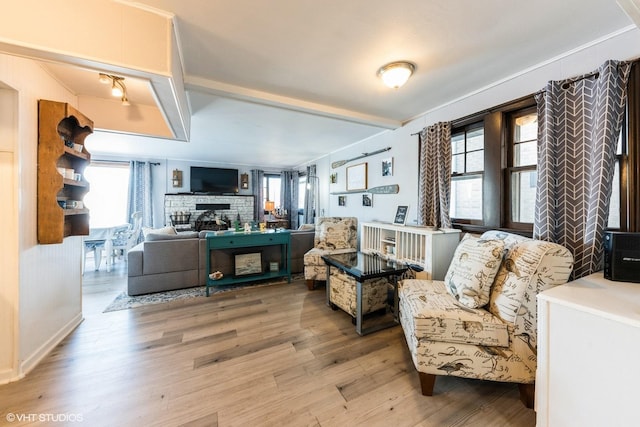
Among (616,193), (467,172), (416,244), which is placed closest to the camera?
(616,193)

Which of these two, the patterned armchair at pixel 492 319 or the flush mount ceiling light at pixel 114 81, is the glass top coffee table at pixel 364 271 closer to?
the patterned armchair at pixel 492 319

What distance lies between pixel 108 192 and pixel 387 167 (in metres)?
6.57

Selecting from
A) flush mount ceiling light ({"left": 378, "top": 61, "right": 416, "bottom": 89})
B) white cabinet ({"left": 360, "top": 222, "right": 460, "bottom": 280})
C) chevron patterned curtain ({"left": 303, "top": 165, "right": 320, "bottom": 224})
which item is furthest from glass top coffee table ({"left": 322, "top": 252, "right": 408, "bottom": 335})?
chevron patterned curtain ({"left": 303, "top": 165, "right": 320, "bottom": 224})

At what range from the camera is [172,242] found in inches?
126

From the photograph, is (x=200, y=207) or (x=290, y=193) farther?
(x=290, y=193)

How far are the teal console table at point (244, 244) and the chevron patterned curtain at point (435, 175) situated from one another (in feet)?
6.51

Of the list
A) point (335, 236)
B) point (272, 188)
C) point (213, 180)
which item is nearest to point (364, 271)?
point (335, 236)

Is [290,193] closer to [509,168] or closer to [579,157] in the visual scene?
[509,168]

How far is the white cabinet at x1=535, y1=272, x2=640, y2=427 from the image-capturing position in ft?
3.09

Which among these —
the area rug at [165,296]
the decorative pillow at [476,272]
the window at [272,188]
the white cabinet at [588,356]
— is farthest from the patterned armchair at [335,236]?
the window at [272,188]

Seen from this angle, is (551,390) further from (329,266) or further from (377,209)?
(377,209)

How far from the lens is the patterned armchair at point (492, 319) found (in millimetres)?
1363

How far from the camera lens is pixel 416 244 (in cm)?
272

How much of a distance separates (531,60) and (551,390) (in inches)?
91.7
